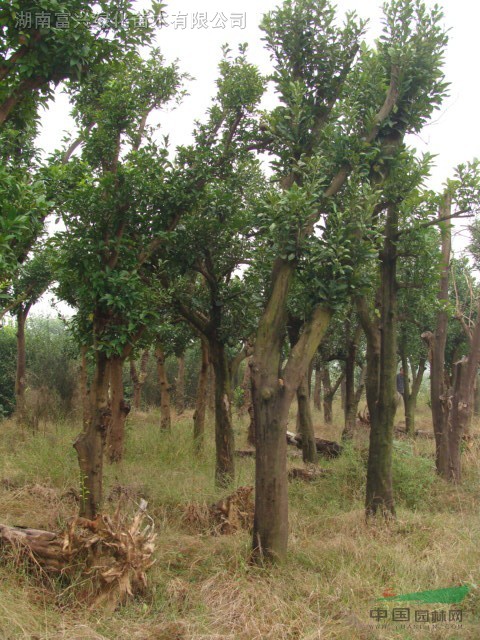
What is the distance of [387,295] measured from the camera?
25.6 feet

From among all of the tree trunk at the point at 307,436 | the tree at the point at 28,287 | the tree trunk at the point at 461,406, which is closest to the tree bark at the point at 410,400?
the tree trunk at the point at 307,436

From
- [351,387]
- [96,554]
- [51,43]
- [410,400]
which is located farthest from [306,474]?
[410,400]

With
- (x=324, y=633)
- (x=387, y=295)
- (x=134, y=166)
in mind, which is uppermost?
(x=134, y=166)

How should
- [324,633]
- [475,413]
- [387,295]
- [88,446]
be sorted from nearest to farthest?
[324,633], [88,446], [387,295], [475,413]

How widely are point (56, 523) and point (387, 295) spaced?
5.32 meters

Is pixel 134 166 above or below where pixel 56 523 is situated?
above

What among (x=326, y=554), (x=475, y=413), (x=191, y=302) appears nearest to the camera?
(x=326, y=554)

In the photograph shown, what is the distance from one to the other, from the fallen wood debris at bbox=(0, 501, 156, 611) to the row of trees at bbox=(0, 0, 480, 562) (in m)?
1.23

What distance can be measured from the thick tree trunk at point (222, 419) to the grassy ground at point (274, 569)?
11.8 inches

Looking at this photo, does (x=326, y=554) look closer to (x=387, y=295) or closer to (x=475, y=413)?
(x=387, y=295)

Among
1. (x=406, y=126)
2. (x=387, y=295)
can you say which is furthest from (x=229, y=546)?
(x=406, y=126)

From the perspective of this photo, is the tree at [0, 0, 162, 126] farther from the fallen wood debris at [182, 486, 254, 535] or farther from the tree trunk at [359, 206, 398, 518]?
the fallen wood debris at [182, 486, 254, 535]

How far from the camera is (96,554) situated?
5.14 meters

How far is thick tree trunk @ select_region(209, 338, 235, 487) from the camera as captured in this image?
9414mm
